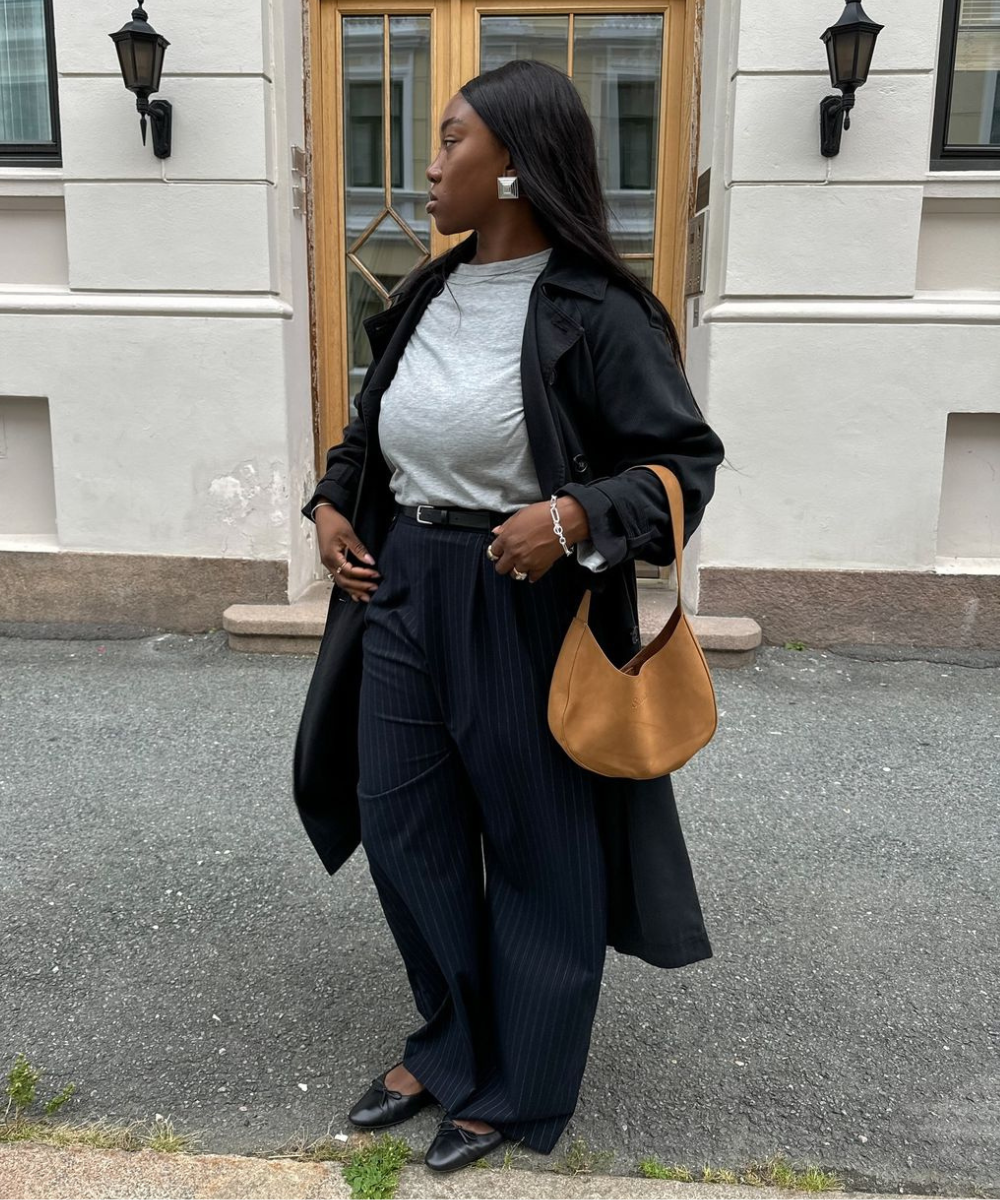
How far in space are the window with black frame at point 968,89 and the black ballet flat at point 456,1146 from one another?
502 cm

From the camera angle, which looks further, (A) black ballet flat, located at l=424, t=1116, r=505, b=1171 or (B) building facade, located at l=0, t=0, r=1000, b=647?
(B) building facade, located at l=0, t=0, r=1000, b=647

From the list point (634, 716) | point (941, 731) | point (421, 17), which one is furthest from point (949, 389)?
point (634, 716)

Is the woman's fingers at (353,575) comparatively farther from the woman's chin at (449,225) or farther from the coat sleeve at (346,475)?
the woman's chin at (449,225)

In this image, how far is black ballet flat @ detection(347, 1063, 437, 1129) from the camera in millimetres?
2375

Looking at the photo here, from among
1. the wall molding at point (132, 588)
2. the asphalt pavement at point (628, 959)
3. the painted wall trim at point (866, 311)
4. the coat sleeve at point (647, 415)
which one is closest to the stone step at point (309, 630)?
the wall molding at point (132, 588)

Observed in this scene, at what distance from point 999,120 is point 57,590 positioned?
17.6ft

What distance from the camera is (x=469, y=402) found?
2.03 meters

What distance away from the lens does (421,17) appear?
5.91 m

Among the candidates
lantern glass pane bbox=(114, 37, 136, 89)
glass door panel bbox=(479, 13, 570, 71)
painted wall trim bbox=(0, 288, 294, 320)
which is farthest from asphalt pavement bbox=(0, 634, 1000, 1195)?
glass door panel bbox=(479, 13, 570, 71)

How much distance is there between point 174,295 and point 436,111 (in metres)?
1.71

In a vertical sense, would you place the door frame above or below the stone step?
above

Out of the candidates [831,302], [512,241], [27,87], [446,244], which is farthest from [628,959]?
[27,87]

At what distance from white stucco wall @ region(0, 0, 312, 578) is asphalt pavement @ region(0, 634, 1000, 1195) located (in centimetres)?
130

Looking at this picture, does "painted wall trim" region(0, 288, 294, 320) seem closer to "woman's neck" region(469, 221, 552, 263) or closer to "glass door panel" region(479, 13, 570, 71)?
"glass door panel" region(479, 13, 570, 71)
